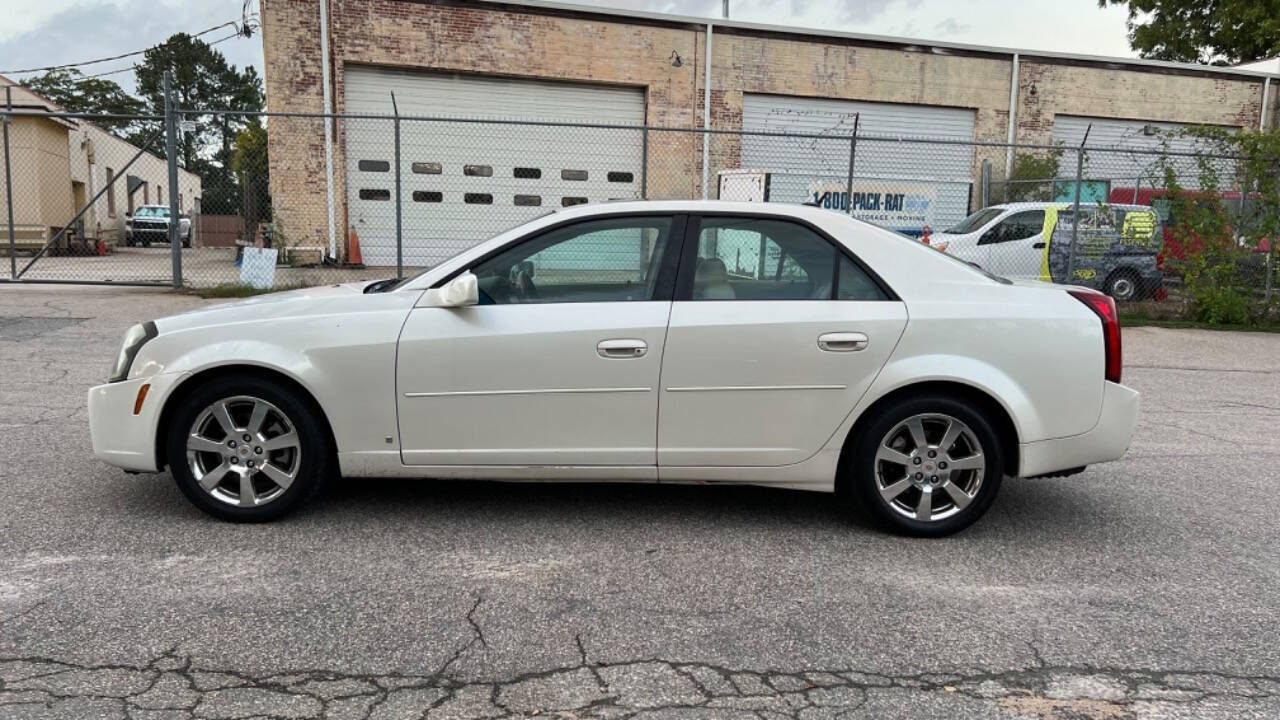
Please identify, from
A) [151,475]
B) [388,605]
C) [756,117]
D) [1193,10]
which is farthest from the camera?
[1193,10]

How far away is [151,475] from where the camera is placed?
5152mm

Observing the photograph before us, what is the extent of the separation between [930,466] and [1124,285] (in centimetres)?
1126

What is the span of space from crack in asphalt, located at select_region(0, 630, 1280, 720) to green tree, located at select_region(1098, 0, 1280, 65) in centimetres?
3401

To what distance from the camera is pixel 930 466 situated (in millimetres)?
4344

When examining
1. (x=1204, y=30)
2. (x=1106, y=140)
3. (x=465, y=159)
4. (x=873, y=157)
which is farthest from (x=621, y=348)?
(x=1204, y=30)

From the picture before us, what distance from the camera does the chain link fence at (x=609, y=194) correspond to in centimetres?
1295

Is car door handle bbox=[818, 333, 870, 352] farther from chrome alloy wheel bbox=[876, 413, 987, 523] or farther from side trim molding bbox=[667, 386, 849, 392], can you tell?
chrome alloy wheel bbox=[876, 413, 987, 523]

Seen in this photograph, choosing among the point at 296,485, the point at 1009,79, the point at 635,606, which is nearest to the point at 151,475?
the point at 296,485

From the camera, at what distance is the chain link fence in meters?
13.0

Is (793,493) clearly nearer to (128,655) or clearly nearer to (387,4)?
(128,655)

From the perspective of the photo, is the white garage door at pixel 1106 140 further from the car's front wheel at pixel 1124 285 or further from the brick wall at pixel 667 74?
the car's front wheel at pixel 1124 285

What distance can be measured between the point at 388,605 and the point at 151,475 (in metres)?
2.38

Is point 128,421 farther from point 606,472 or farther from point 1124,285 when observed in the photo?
point 1124,285

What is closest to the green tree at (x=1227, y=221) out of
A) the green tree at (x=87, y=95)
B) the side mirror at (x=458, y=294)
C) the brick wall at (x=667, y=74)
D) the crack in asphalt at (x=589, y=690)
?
the brick wall at (x=667, y=74)
